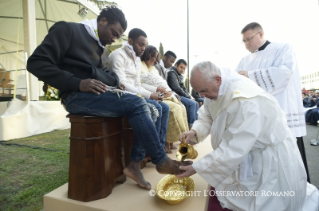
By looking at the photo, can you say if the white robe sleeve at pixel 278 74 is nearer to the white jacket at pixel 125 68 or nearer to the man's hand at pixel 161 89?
the man's hand at pixel 161 89

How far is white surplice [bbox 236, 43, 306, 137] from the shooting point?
224 centimetres

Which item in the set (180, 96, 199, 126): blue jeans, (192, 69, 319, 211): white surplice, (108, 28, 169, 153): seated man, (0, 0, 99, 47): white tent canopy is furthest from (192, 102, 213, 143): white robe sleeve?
(0, 0, 99, 47): white tent canopy

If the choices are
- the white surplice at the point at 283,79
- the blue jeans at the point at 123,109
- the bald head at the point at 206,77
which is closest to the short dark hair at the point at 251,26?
the white surplice at the point at 283,79

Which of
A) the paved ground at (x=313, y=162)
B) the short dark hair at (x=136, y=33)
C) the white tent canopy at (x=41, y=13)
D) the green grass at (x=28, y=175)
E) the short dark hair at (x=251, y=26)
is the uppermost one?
the white tent canopy at (x=41, y=13)

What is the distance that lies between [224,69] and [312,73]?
36535mm

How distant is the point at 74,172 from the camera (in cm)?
148

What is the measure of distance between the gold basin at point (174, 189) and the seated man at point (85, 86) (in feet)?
0.45

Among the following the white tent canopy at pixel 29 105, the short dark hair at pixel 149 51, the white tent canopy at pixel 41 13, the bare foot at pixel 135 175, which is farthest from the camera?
the white tent canopy at pixel 41 13

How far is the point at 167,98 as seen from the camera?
289 centimetres

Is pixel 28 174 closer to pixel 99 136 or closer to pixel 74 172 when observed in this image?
pixel 74 172

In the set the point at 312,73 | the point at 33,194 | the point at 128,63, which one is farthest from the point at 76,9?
the point at 312,73

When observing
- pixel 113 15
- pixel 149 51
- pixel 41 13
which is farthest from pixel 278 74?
pixel 41 13

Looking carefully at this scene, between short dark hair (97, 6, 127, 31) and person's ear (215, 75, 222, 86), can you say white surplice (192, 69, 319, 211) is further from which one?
short dark hair (97, 6, 127, 31)

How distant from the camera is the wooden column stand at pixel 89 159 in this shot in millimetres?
1450
